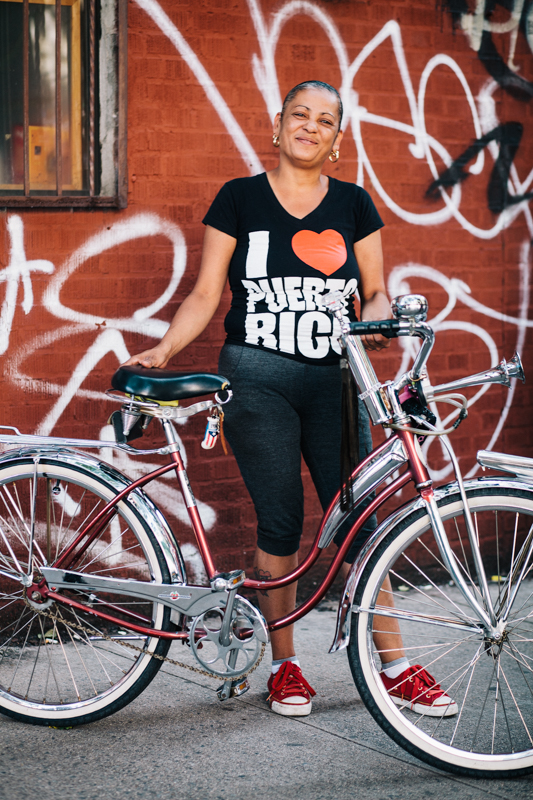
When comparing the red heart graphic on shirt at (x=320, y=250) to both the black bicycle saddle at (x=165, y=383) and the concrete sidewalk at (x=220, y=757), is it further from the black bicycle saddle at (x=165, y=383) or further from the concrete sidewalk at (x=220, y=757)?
the concrete sidewalk at (x=220, y=757)

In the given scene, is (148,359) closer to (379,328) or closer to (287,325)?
(287,325)

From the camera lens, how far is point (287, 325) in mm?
2947

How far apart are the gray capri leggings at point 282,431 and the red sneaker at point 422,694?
423 mm

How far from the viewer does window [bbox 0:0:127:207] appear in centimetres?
352

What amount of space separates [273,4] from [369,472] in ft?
7.32

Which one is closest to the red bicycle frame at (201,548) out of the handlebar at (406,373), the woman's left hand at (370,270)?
the handlebar at (406,373)

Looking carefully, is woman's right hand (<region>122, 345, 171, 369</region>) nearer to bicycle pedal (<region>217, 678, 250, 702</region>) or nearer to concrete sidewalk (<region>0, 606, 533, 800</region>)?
bicycle pedal (<region>217, 678, 250, 702</region>)

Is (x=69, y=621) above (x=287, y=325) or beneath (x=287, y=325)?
beneath

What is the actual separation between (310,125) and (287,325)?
647 mm

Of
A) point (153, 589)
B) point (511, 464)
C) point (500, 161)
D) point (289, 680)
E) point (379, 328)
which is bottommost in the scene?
point (289, 680)

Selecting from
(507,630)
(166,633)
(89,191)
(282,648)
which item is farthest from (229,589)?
(89,191)

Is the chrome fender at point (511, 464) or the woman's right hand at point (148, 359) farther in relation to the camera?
the woman's right hand at point (148, 359)

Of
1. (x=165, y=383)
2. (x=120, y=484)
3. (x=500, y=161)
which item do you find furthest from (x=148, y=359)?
(x=500, y=161)

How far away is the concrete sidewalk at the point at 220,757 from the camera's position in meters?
2.53
